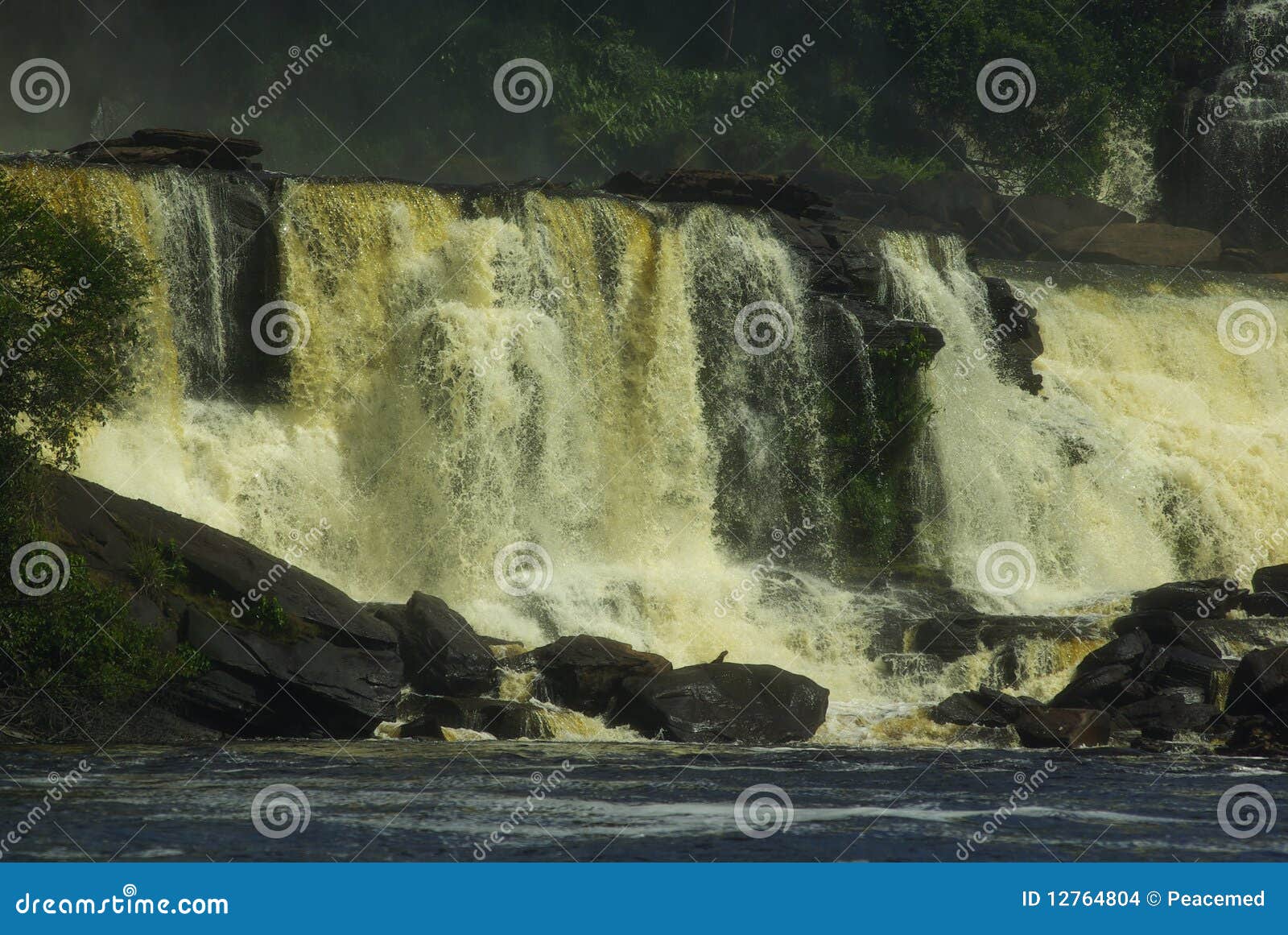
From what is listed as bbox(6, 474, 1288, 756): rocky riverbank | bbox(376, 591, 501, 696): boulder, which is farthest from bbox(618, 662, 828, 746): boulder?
bbox(376, 591, 501, 696): boulder

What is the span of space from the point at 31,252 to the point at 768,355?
15686 mm

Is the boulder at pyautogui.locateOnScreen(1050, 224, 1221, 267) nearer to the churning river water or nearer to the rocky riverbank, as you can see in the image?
the rocky riverbank

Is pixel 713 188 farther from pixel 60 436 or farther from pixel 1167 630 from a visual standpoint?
pixel 60 436

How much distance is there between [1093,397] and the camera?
3872 cm

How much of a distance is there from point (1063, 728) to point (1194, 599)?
21.1 ft

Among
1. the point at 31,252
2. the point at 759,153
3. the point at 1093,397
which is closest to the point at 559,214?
the point at 31,252

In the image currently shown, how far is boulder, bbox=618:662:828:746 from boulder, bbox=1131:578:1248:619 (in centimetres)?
769

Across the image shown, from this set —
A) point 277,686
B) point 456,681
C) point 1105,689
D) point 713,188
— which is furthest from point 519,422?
point 1105,689

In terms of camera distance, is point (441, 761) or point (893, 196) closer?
point (441, 761)

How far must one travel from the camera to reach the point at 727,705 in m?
23.7

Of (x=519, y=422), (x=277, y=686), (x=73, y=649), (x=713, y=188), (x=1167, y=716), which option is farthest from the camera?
(x=713, y=188)

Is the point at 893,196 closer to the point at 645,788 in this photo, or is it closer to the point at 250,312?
the point at 250,312

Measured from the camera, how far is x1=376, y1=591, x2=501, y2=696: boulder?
23422mm

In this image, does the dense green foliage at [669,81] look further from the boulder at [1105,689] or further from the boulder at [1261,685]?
the boulder at [1261,685]
